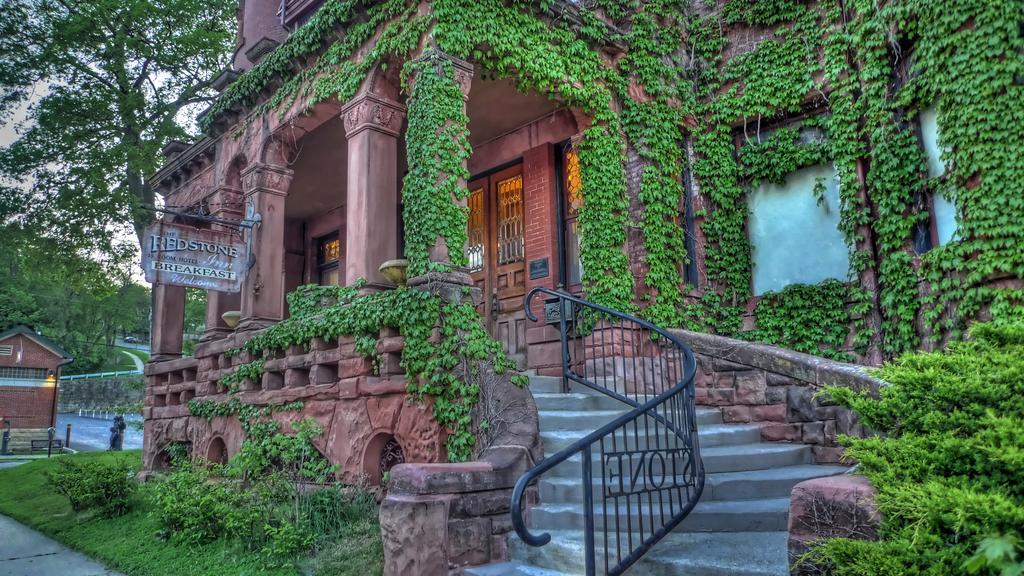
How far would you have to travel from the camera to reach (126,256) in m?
18.4

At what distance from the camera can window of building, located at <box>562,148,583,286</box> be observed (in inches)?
381

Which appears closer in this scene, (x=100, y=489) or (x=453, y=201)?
(x=453, y=201)

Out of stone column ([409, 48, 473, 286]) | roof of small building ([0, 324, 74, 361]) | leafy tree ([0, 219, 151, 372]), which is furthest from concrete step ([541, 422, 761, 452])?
roof of small building ([0, 324, 74, 361])

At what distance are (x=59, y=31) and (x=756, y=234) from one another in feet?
54.0

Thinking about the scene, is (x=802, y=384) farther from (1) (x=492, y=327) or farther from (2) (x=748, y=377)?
(1) (x=492, y=327)

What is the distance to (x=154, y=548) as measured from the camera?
279 inches

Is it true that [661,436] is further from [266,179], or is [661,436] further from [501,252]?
[266,179]

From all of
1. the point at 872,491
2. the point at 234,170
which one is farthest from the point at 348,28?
the point at 872,491

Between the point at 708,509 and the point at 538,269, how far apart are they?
5472 mm

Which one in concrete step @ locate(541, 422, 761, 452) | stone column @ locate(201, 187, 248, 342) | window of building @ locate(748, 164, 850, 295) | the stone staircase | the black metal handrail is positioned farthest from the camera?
stone column @ locate(201, 187, 248, 342)

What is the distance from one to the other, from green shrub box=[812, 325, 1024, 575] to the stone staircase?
45.5 inches

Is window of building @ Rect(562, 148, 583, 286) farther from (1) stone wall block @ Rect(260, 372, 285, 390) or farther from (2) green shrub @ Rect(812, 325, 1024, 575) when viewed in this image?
(2) green shrub @ Rect(812, 325, 1024, 575)

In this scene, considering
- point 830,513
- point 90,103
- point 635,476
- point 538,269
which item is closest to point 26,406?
point 90,103

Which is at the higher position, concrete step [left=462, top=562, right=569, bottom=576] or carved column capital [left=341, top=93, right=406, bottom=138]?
carved column capital [left=341, top=93, right=406, bottom=138]
